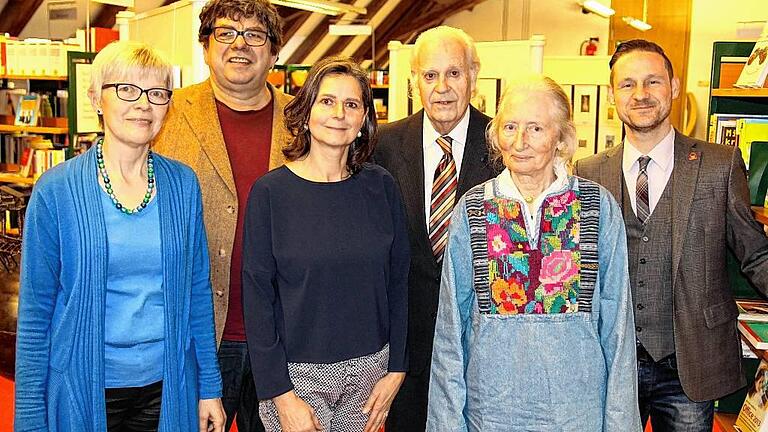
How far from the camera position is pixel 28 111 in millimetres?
8008

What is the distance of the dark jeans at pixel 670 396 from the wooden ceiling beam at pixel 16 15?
29.8 ft

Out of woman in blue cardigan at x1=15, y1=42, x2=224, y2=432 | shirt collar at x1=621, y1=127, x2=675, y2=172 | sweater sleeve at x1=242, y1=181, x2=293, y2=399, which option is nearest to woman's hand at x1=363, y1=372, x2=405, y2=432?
sweater sleeve at x1=242, y1=181, x2=293, y2=399

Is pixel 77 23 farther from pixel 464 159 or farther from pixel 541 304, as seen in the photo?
pixel 541 304

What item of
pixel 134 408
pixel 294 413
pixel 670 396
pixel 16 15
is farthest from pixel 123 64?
pixel 16 15

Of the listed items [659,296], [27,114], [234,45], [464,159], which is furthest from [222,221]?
[27,114]

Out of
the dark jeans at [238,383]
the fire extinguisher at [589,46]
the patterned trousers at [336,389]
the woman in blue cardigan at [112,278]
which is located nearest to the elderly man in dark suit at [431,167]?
the patterned trousers at [336,389]

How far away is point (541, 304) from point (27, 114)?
7311 millimetres

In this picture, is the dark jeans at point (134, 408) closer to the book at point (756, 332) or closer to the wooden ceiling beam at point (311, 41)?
the book at point (756, 332)

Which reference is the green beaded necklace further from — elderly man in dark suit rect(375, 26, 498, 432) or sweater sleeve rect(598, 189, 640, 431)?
sweater sleeve rect(598, 189, 640, 431)

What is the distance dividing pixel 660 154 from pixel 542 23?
14.4m

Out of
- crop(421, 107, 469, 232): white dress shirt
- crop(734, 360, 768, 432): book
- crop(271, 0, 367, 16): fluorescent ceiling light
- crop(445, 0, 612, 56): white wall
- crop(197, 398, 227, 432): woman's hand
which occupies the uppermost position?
crop(445, 0, 612, 56): white wall

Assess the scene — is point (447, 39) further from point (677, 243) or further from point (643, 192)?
point (677, 243)

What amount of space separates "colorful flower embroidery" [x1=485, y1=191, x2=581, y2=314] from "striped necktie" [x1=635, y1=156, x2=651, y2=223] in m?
0.47

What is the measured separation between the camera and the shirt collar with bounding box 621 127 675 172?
248cm
